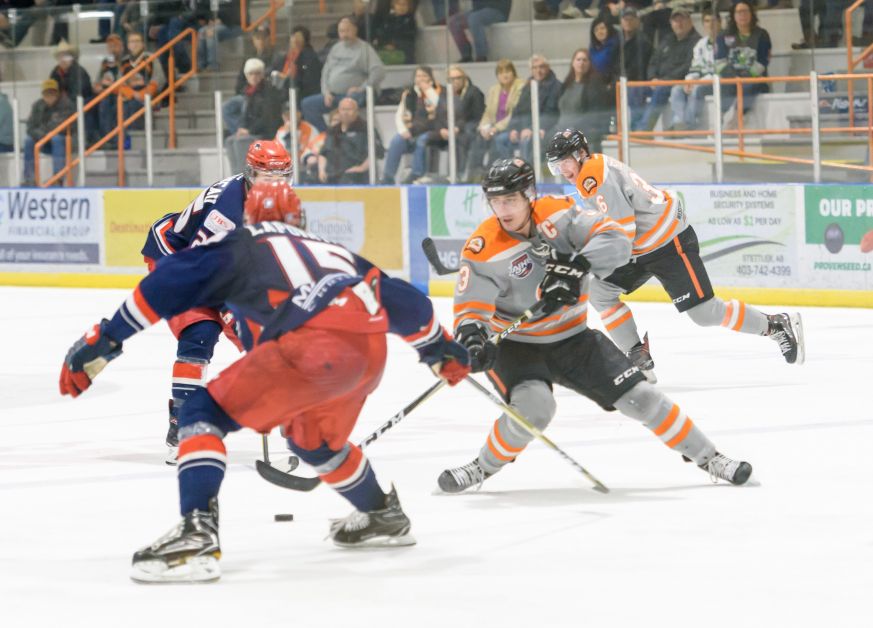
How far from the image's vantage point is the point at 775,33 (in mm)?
10523

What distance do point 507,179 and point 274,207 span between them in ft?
3.38

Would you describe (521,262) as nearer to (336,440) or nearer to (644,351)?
(336,440)

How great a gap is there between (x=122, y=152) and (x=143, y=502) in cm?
872

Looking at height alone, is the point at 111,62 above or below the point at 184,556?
above

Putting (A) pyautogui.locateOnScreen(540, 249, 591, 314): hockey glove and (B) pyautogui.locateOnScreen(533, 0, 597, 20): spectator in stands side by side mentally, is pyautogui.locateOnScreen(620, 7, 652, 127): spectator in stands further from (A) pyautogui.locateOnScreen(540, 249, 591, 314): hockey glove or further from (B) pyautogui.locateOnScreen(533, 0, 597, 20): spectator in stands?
(A) pyautogui.locateOnScreen(540, 249, 591, 314): hockey glove

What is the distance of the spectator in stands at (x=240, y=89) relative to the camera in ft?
40.6

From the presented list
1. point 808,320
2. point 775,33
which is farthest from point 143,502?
point 775,33

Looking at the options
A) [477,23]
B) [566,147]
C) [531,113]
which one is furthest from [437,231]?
[566,147]

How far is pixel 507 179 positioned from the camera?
461cm

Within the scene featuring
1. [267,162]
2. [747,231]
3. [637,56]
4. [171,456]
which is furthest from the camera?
[637,56]

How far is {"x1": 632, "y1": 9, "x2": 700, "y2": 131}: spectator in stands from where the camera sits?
35.0 feet

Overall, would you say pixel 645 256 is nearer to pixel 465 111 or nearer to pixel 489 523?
pixel 489 523

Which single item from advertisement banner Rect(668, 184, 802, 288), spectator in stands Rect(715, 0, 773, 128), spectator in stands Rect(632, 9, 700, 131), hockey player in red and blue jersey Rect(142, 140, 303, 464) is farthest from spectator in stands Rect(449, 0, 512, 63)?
hockey player in red and blue jersey Rect(142, 140, 303, 464)

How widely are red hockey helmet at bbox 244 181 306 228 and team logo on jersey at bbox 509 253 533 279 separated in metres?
1.04
